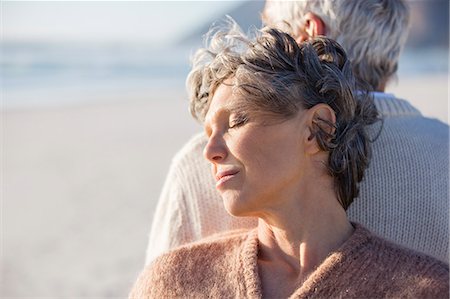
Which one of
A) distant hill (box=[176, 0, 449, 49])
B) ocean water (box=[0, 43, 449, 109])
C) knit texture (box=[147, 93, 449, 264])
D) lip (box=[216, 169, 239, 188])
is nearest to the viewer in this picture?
lip (box=[216, 169, 239, 188])

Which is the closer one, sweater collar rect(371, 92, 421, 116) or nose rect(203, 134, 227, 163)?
nose rect(203, 134, 227, 163)

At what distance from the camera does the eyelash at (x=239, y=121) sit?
72.1 inches

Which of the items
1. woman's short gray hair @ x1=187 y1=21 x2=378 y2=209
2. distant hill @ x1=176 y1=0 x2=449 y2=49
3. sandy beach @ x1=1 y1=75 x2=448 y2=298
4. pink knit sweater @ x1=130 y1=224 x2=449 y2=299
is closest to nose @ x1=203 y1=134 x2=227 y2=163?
woman's short gray hair @ x1=187 y1=21 x2=378 y2=209

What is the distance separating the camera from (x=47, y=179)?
7.72m

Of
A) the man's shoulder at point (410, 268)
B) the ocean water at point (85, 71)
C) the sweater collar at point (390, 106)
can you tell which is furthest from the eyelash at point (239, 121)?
the ocean water at point (85, 71)

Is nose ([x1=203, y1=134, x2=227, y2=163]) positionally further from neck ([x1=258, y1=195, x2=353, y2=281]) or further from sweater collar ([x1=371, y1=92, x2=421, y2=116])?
sweater collar ([x1=371, y1=92, x2=421, y2=116])

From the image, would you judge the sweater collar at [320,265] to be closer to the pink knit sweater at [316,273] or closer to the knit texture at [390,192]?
the pink knit sweater at [316,273]

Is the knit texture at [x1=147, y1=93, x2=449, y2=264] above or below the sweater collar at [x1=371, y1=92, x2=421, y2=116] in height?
below

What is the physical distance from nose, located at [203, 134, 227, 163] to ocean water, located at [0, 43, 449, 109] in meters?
10.2

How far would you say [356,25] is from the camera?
2352 mm

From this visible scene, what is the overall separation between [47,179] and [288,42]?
621cm

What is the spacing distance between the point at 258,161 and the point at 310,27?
0.73m

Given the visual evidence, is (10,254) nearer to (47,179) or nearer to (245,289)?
(47,179)

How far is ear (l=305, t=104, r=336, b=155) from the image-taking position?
183 centimetres
